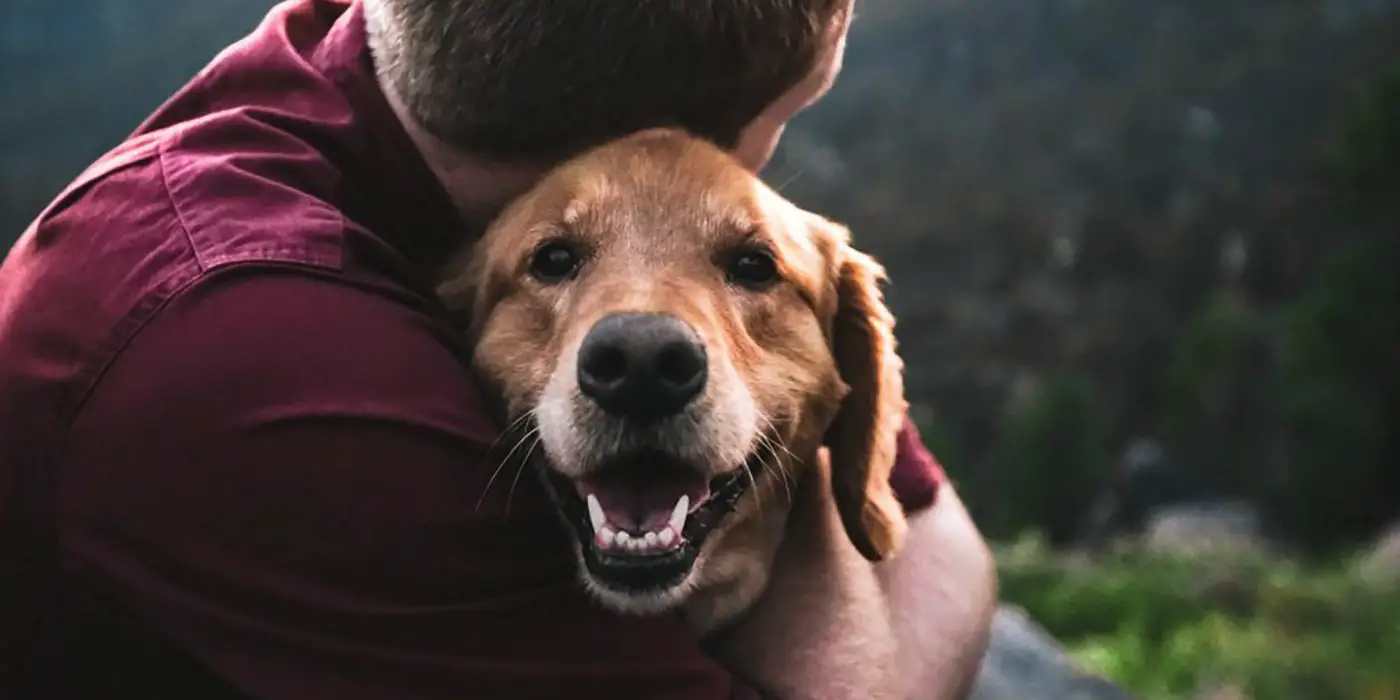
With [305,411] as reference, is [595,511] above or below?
below

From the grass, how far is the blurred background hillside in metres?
0.03

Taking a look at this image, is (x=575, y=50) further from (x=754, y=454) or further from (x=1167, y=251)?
(x=1167, y=251)

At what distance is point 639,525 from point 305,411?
0.43 m

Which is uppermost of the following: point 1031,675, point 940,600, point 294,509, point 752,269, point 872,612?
point 294,509

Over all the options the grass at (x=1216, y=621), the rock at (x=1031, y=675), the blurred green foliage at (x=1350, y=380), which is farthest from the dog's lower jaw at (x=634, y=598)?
the blurred green foliage at (x=1350, y=380)

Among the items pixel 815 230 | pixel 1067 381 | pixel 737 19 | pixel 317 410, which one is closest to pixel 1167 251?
pixel 1067 381

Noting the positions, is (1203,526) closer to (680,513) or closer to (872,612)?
(872,612)

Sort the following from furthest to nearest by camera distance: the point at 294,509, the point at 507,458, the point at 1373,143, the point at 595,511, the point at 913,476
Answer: the point at 1373,143
the point at 913,476
the point at 595,511
the point at 507,458
the point at 294,509

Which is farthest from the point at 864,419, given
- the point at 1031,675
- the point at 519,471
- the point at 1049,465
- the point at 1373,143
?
the point at 1373,143

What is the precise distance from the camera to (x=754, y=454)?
1647mm

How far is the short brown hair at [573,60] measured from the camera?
1.40 metres

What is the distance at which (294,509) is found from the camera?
1217 millimetres

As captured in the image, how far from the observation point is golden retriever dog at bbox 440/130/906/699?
1.45m

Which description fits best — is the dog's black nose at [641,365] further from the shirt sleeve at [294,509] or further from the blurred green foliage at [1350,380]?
the blurred green foliage at [1350,380]
